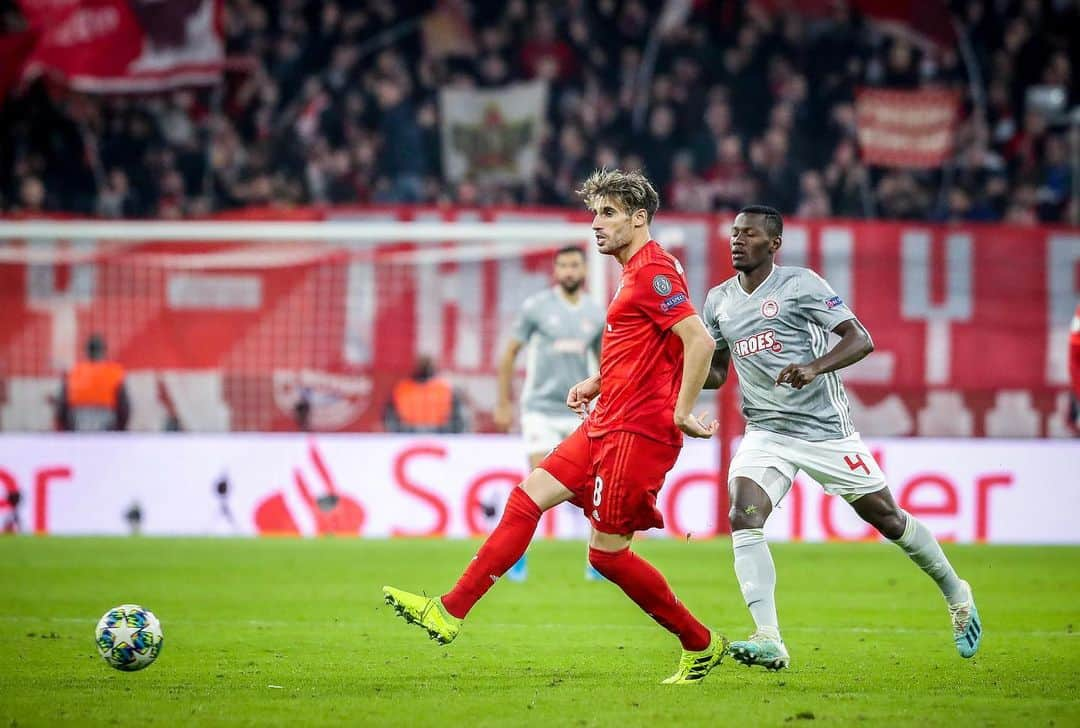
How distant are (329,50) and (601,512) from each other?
15216 mm

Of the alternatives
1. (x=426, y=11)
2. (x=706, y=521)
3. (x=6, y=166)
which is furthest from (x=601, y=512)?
(x=426, y=11)

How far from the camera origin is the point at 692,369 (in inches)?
257

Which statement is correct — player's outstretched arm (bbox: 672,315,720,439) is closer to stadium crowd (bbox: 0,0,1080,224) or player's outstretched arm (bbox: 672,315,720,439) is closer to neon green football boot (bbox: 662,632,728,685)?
neon green football boot (bbox: 662,632,728,685)

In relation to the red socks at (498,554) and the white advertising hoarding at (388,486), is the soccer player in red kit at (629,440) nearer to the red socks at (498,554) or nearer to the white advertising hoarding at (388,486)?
the red socks at (498,554)

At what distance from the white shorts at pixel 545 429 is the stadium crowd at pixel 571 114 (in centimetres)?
717

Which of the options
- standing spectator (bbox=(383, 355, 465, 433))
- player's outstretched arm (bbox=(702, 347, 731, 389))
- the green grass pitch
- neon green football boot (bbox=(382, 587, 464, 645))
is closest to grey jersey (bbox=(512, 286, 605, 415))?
the green grass pitch

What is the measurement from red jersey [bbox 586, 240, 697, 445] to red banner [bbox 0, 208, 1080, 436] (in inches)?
355

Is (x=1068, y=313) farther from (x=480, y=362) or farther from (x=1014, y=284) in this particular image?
(x=480, y=362)

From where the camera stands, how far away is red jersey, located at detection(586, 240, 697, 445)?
6.64 metres

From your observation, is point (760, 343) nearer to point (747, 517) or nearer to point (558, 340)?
point (747, 517)

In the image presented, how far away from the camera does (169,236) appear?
15.3m

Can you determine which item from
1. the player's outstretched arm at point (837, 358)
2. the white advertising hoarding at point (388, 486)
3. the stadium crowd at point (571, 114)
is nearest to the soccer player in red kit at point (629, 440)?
the player's outstretched arm at point (837, 358)

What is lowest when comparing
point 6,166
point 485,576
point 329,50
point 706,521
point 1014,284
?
point 706,521

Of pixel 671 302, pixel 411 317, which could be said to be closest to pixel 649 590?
pixel 671 302
